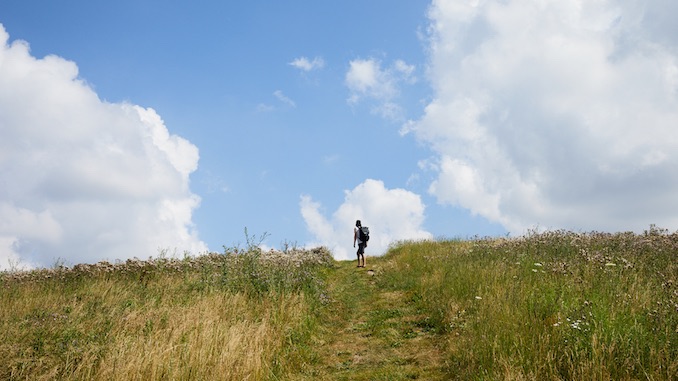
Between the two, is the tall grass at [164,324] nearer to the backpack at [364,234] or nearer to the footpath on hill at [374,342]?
the footpath on hill at [374,342]

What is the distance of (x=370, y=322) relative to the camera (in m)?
11.3

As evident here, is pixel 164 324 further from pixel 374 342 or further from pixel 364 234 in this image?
pixel 364 234

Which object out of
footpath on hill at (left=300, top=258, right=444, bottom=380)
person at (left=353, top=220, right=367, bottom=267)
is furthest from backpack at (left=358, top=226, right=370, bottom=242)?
footpath on hill at (left=300, top=258, right=444, bottom=380)

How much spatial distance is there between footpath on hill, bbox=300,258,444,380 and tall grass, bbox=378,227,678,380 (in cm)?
41

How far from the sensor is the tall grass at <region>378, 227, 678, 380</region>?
5598 millimetres

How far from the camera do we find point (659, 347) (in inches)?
215

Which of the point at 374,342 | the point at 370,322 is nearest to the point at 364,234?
the point at 370,322

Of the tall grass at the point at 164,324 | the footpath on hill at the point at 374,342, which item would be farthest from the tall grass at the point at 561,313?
the tall grass at the point at 164,324

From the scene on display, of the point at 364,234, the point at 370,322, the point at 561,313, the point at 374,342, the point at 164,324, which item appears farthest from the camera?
the point at 364,234

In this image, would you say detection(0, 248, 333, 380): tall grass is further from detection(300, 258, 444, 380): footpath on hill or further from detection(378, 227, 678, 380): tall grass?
detection(378, 227, 678, 380): tall grass

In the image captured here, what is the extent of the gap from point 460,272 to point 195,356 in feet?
24.8

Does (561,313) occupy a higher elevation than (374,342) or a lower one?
higher

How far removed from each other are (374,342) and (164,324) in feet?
14.1

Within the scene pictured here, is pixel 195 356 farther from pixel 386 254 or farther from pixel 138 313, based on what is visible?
pixel 386 254
